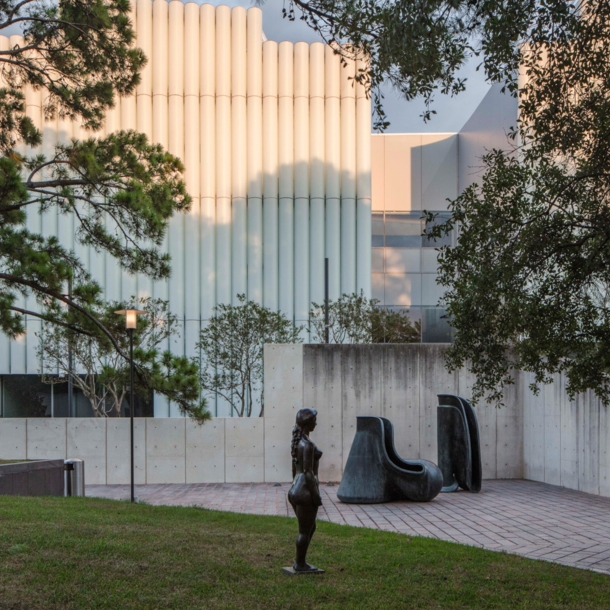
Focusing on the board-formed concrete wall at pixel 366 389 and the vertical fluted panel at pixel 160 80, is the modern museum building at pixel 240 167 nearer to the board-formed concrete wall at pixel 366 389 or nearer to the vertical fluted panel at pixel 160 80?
the vertical fluted panel at pixel 160 80

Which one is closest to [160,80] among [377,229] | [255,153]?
[255,153]

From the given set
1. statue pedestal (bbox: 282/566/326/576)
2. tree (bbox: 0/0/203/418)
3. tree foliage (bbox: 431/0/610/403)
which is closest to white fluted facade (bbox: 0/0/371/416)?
tree (bbox: 0/0/203/418)

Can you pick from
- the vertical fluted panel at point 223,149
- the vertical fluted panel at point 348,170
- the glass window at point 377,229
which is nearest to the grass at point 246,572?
the vertical fluted panel at point 223,149

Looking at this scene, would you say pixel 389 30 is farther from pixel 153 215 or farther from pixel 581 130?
pixel 153 215

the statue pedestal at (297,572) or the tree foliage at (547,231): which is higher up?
the tree foliage at (547,231)

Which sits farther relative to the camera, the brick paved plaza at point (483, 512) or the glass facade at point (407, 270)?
the glass facade at point (407, 270)

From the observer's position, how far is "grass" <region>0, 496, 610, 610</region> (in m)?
6.27

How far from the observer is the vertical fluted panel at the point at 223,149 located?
89.0 ft

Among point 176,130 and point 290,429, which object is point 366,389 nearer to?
point 290,429

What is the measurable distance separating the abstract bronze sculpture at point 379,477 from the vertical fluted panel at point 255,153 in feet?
45.3

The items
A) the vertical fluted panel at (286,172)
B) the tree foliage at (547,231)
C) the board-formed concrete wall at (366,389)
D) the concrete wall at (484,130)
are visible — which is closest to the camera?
the tree foliage at (547,231)

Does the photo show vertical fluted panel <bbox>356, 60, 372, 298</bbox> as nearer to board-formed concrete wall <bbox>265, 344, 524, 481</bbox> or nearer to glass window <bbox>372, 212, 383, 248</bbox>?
glass window <bbox>372, 212, 383, 248</bbox>

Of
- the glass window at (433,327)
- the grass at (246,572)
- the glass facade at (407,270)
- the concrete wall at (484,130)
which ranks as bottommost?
the grass at (246,572)

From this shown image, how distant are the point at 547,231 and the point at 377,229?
71.4 feet
